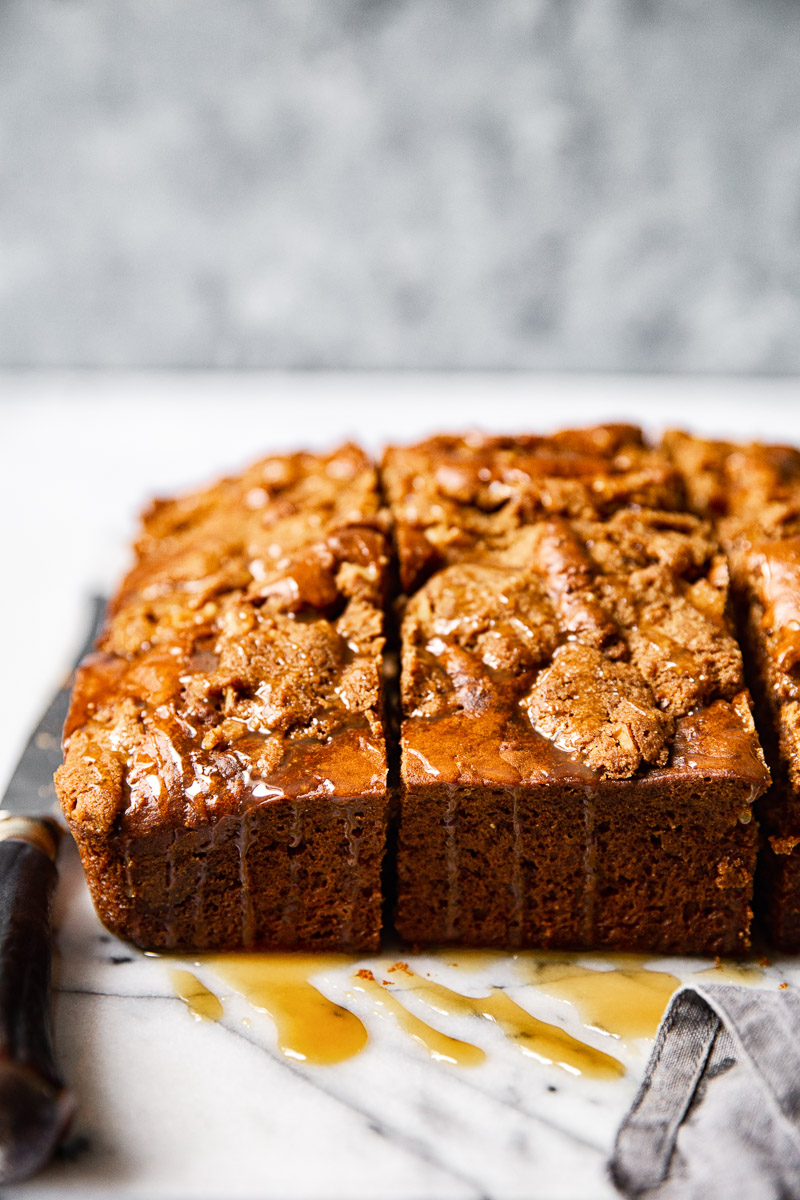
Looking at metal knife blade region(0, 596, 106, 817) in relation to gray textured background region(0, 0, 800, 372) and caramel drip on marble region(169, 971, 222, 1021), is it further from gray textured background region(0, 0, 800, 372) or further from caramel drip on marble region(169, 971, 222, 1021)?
gray textured background region(0, 0, 800, 372)

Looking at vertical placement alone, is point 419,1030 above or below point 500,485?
below

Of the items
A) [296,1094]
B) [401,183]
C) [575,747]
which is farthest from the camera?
[401,183]


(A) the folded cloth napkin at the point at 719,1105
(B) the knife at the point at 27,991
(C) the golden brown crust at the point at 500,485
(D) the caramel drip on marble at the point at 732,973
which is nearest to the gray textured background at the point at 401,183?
(C) the golden brown crust at the point at 500,485

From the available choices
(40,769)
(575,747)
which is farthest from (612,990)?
(40,769)

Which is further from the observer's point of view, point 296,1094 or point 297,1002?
point 297,1002

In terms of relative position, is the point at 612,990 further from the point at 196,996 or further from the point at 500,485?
the point at 500,485

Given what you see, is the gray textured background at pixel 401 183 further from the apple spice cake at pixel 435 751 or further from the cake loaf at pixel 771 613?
the apple spice cake at pixel 435 751

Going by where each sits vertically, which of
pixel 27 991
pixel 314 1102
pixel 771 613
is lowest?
pixel 314 1102
